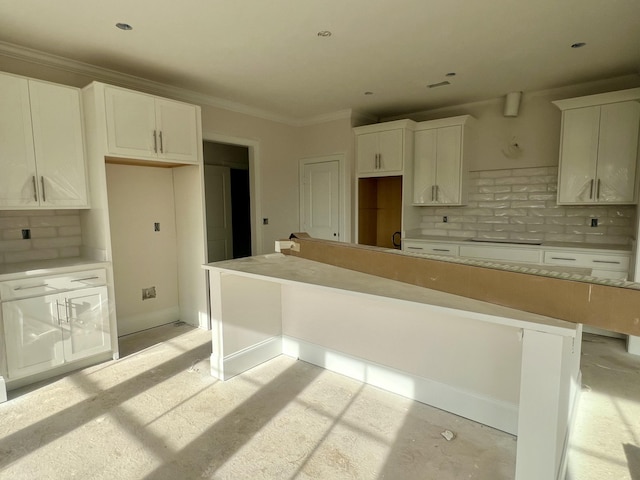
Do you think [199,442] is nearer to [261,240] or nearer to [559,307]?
[559,307]

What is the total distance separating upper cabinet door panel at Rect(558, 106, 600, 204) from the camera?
3557mm

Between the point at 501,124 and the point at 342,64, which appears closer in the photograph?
the point at 342,64

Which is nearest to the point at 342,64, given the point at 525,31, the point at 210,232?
the point at 525,31

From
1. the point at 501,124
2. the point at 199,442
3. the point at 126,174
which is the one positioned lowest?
the point at 199,442

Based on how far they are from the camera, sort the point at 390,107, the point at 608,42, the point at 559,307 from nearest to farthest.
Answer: the point at 559,307
the point at 608,42
the point at 390,107

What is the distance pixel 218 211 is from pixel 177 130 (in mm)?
2650

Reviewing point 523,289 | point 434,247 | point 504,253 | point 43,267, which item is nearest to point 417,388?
point 523,289

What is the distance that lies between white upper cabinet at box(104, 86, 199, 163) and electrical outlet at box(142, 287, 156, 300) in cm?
146

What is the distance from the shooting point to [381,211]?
546 cm

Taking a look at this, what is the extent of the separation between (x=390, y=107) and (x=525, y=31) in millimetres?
2169

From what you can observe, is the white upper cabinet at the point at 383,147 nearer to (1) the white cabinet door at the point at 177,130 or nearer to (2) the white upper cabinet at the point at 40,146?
(1) the white cabinet door at the point at 177,130

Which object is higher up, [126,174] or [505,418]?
[126,174]

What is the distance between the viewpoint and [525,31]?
2.62 meters

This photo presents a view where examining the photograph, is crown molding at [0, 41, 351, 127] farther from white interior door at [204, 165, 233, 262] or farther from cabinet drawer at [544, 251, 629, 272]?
cabinet drawer at [544, 251, 629, 272]
